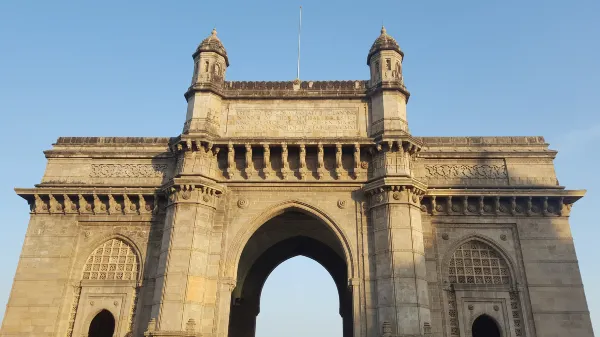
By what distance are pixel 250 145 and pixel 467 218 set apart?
893 cm

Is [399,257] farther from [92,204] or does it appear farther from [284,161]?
[92,204]

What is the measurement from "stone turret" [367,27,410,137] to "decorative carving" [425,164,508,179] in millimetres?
2067

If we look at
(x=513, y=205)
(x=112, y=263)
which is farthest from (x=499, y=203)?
(x=112, y=263)

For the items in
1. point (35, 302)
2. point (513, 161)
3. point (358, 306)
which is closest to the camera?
point (358, 306)

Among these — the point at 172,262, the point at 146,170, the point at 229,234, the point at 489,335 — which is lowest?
the point at 489,335

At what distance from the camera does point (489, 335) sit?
20578 mm

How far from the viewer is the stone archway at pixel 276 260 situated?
886 inches

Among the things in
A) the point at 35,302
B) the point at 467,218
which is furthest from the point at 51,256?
the point at 467,218

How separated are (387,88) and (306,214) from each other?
608cm

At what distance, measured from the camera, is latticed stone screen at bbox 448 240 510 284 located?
18266 mm

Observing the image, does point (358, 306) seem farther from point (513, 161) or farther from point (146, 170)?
point (146, 170)

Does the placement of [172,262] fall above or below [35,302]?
above

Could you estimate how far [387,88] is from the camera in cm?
1980

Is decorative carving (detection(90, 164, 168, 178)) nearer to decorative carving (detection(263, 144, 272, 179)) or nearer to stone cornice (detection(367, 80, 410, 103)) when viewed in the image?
decorative carving (detection(263, 144, 272, 179))
